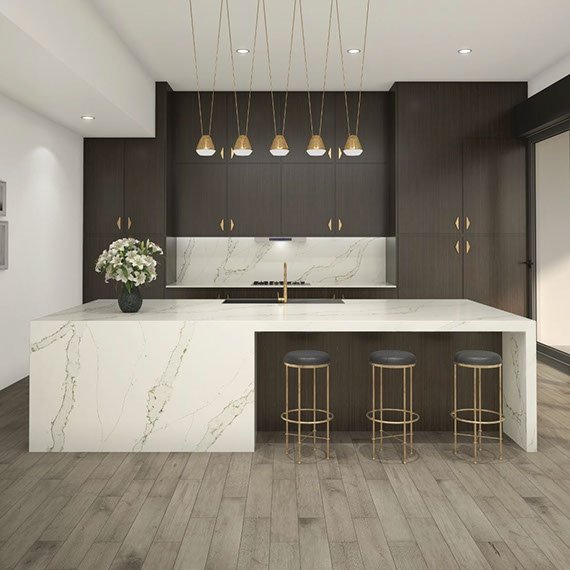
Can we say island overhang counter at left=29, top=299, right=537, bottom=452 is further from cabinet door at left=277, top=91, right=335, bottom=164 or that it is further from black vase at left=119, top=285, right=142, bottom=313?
cabinet door at left=277, top=91, right=335, bottom=164

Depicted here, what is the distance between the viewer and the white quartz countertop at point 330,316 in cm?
404

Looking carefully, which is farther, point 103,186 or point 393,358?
point 103,186

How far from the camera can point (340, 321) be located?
4.05 metres

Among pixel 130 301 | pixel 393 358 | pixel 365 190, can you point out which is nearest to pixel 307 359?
pixel 393 358

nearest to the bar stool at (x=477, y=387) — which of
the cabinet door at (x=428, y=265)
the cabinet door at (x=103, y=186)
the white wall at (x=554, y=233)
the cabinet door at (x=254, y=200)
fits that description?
the cabinet door at (x=428, y=265)

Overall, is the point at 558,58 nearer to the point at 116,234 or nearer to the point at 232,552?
the point at 116,234

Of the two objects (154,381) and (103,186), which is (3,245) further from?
(154,381)

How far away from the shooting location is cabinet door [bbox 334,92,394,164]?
7.21 m

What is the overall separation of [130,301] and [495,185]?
4340mm

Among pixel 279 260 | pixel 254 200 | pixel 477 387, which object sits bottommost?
pixel 477 387

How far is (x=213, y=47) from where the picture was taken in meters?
5.76

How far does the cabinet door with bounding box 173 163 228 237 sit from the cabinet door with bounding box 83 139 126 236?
62 cm

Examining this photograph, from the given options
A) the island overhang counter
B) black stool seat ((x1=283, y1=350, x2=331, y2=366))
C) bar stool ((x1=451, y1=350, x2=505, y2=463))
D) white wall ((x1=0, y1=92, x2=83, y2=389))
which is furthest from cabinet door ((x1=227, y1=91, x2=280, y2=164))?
bar stool ((x1=451, y1=350, x2=505, y2=463))

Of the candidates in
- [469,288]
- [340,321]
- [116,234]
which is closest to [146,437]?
[340,321]
